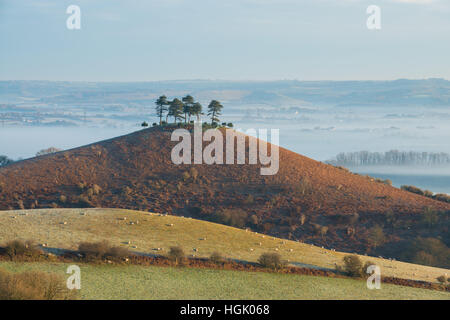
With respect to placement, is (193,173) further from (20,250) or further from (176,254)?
(20,250)

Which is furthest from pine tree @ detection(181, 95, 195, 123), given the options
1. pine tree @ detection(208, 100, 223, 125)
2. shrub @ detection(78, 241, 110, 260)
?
shrub @ detection(78, 241, 110, 260)

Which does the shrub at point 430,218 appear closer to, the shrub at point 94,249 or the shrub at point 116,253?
the shrub at point 116,253

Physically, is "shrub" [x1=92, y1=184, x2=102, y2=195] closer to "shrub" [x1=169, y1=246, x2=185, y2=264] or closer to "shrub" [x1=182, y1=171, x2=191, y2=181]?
"shrub" [x1=182, y1=171, x2=191, y2=181]

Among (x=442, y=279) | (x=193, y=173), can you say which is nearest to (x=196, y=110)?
(x=193, y=173)

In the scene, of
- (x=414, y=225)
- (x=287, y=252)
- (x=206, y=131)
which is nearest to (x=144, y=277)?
(x=287, y=252)

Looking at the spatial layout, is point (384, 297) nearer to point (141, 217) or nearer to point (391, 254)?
point (141, 217)

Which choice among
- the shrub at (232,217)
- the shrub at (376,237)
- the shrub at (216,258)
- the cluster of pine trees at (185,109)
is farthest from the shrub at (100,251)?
the cluster of pine trees at (185,109)
